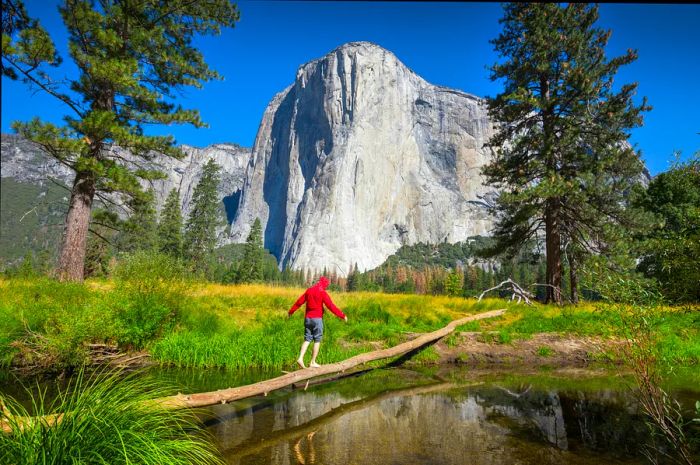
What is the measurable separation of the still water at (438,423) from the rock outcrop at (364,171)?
467 ft

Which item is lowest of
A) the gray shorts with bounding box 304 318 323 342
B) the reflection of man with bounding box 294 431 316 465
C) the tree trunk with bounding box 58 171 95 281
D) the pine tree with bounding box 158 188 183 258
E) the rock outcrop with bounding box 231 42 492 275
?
the reflection of man with bounding box 294 431 316 465

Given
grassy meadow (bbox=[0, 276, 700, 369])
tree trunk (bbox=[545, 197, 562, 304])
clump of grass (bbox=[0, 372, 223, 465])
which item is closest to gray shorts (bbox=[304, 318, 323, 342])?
grassy meadow (bbox=[0, 276, 700, 369])

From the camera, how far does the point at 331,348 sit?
11.8 metres

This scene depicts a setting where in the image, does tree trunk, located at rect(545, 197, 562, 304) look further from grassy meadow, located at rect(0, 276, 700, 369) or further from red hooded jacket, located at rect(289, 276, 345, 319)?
red hooded jacket, located at rect(289, 276, 345, 319)

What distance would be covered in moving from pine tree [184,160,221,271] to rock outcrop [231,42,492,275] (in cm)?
9281

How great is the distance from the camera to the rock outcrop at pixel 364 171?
162m

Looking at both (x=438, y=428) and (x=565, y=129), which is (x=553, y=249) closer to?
(x=565, y=129)

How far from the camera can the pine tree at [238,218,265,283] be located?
67375mm

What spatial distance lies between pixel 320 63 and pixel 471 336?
189 meters

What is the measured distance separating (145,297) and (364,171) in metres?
159

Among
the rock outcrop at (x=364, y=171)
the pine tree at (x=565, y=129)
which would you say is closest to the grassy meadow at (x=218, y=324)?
the pine tree at (x=565, y=129)

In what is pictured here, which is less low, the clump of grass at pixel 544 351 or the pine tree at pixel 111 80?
the pine tree at pixel 111 80

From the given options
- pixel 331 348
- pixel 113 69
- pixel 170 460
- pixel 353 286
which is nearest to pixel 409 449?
pixel 170 460

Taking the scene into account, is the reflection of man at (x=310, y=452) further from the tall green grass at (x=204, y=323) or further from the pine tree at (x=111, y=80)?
the pine tree at (x=111, y=80)
